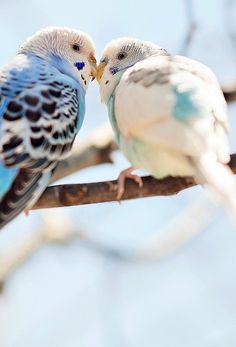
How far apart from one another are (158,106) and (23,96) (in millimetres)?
635

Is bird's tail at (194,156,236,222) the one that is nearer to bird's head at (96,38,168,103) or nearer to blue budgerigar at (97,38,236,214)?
blue budgerigar at (97,38,236,214)

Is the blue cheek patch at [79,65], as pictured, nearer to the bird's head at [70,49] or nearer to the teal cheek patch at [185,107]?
the bird's head at [70,49]

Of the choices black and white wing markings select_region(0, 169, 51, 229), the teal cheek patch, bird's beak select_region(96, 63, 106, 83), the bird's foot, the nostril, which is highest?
the teal cheek patch

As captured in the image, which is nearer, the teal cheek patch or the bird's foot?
the teal cheek patch

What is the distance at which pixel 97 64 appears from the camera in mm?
4625

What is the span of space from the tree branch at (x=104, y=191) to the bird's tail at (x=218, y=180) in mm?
172

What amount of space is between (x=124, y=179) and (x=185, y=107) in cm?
43

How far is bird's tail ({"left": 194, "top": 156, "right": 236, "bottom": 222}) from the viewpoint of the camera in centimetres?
349

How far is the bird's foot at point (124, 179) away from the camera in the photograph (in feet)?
13.0

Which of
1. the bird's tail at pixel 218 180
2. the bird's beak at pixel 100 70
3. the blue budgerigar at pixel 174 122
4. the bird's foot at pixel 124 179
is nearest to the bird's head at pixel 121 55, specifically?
the bird's beak at pixel 100 70

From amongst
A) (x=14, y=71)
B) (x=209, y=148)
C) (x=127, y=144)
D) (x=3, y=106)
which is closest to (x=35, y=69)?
(x=14, y=71)

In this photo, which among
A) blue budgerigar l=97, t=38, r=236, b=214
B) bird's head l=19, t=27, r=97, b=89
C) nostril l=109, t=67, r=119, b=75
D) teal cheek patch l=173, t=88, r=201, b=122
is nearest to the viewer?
blue budgerigar l=97, t=38, r=236, b=214

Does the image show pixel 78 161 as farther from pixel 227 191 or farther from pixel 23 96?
pixel 227 191

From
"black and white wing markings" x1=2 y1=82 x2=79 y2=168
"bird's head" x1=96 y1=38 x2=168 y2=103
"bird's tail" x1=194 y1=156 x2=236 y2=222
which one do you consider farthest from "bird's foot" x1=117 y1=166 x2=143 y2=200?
"bird's head" x1=96 y1=38 x2=168 y2=103
